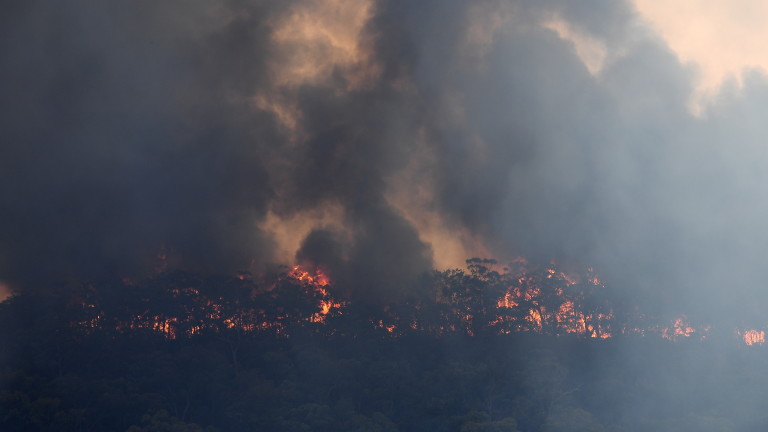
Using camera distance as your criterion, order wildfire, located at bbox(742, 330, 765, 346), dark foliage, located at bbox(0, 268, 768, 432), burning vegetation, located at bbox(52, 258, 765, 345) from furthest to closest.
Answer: wildfire, located at bbox(742, 330, 765, 346)
burning vegetation, located at bbox(52, 258, 765, 345)
dark foliage, located at bbox(0, 268, 768, 432)

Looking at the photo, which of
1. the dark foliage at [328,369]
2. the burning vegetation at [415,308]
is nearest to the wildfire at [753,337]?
the burning vegetation at [415,308]

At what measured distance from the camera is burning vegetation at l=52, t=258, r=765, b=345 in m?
50.3

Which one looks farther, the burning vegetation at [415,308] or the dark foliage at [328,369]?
the burning vegetation at [415,308]

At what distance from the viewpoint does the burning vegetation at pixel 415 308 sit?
50.3 m

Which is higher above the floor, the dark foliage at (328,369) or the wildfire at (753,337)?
the wildfire at (753,337)

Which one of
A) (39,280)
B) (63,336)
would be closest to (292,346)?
(63,336)

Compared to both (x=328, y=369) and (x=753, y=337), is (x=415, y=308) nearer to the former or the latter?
(x=328, y=369)

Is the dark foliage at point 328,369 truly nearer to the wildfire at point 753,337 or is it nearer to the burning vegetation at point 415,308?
the burning vegetation at point 415,308

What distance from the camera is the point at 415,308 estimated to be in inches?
2073

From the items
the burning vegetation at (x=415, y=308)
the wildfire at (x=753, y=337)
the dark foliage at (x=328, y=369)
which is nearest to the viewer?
the dark foliage at (x=328, y=369)

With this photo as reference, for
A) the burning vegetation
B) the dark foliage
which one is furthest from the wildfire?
the dark foliage

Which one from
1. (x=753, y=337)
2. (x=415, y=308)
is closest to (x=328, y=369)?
(x=415, y=308)

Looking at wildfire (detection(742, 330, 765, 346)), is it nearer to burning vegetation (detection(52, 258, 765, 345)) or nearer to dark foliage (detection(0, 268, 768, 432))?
burning vegetation (detection(52, 258, 765, 345))

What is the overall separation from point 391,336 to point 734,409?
21228mm
